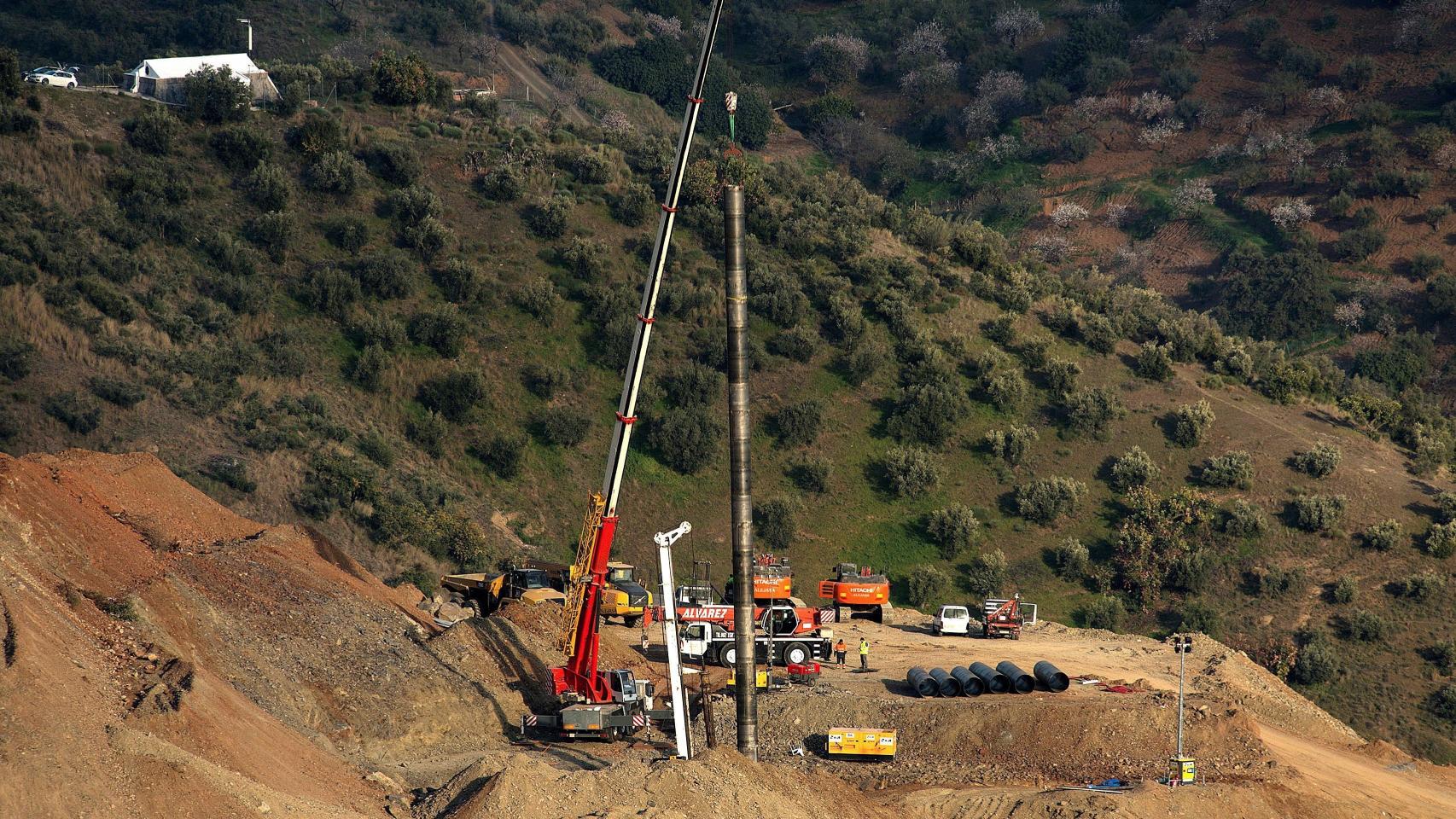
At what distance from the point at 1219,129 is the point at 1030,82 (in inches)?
768

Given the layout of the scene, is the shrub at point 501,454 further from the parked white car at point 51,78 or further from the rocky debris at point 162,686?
the rocky debris at point 162,686

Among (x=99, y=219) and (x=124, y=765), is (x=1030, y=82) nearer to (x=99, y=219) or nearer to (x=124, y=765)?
(x=99, y=219)

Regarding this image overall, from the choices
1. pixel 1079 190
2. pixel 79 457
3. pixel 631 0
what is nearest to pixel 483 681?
pixel 79 457

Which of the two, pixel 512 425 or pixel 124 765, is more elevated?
pixel 124 765

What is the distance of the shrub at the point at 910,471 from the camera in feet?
205

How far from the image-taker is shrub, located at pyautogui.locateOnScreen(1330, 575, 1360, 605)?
56.2 metres

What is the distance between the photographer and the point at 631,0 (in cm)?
13875

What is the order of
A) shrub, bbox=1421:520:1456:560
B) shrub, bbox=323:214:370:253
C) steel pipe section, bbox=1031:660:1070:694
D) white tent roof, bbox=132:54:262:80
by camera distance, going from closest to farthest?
1. steel pipe section, bbox=1031:660:1070:694
2. shrub, bbox=1421:520:1456:560
3. shrub, bbox=323:214:370:253
4. white tent roof, bbox=132:54:262:80

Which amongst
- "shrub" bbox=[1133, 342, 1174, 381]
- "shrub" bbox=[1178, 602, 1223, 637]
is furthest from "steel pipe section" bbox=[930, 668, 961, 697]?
"shrub" bbox=[1133, 342, 1174, 381]

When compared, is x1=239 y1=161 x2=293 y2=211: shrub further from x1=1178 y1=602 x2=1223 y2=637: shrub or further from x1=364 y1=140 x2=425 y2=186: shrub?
x1=1178 y1=602 x2=1223 y2=637: shrub

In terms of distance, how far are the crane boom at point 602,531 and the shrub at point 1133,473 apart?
35.3 meters

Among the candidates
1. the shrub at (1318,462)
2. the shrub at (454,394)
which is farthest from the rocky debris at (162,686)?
the shrub at (1318,462)

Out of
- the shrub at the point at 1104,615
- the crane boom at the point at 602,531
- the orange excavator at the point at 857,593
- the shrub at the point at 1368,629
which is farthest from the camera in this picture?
the shrub at the point at 1104,615

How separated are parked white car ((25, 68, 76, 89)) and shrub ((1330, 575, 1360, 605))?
6467 centimetres
